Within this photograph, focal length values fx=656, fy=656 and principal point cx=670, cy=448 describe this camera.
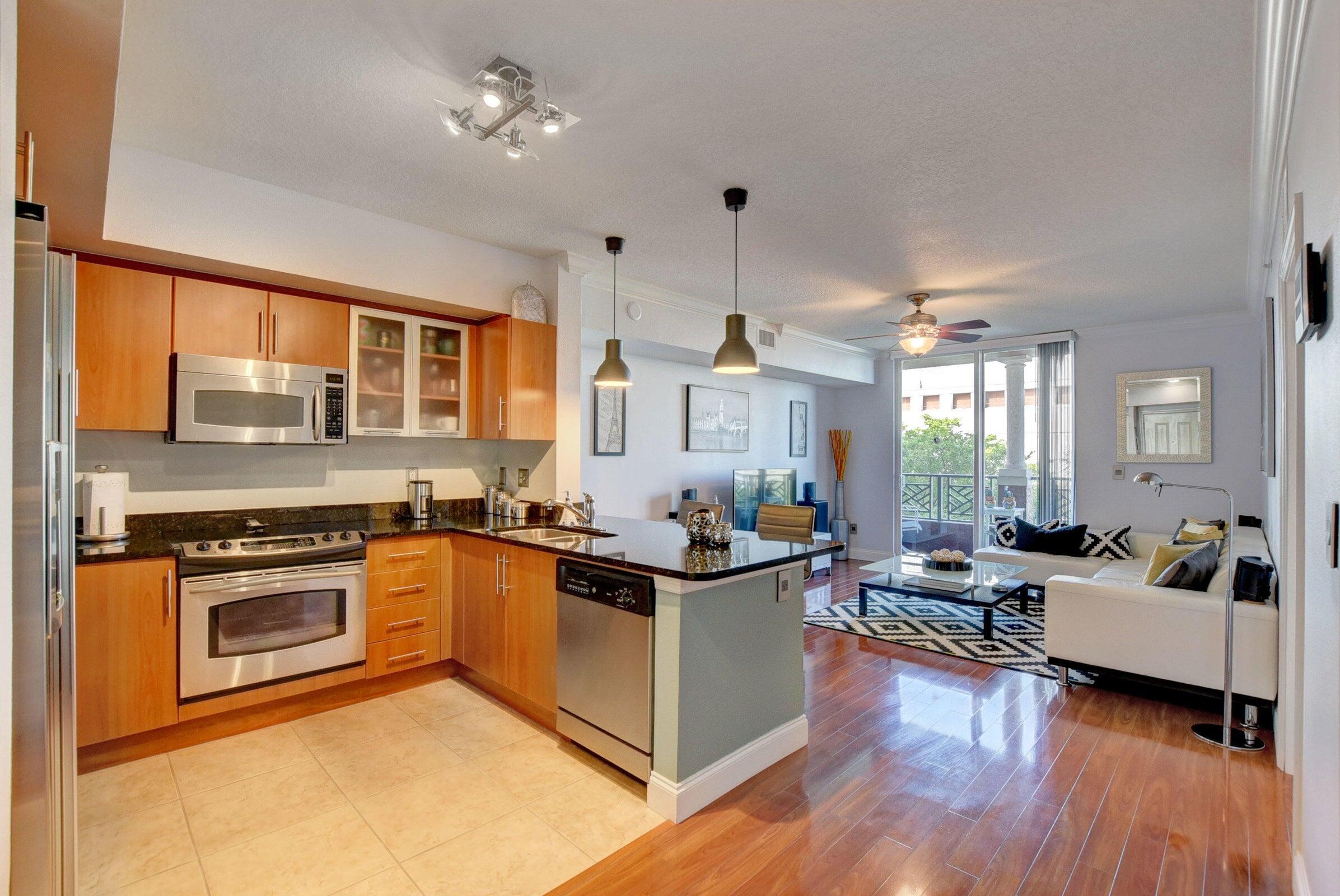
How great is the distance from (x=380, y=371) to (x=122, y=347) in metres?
1.12

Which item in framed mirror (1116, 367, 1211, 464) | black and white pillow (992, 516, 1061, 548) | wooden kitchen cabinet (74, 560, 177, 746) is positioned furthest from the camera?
black and white pillow (992, 516, 1061, 548)

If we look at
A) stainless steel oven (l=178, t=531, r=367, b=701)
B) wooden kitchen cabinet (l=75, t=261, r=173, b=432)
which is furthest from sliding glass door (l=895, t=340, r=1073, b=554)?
wooden kitchen cabinet (l=75, t=261, r=173, b=432)

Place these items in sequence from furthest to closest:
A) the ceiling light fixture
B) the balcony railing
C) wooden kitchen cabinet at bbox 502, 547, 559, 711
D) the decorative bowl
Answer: the balcony railing
the decorative bowl
wooden kitchen cabinet at bbox 502, 547, 559, 711
the ceiling light fixture

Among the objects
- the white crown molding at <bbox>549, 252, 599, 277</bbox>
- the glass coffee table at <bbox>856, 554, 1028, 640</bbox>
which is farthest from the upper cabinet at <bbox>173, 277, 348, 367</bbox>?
the glass coffee table at <bbox>856, 554, 1028, 640</bbox>

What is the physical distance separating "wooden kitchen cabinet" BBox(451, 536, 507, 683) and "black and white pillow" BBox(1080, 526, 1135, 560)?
16.8ft

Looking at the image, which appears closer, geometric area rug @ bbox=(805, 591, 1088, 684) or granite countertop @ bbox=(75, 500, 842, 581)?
granite countertop @ bbox=(75, 500, 842, 581)

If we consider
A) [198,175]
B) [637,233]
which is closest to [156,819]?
[198,175]

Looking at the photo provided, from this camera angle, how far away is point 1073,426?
6.40 meters

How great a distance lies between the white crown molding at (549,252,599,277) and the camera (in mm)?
4051

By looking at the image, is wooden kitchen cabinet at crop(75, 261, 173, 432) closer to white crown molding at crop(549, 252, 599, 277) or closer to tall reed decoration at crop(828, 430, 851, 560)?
white crown molding at crop(549, 252, 599, 277)

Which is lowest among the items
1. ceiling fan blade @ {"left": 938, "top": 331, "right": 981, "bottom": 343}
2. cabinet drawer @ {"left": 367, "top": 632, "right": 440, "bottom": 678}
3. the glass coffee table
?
cabinet drawer @ {"left": 367, "top": 632, "right": 440, "bottom": 678}

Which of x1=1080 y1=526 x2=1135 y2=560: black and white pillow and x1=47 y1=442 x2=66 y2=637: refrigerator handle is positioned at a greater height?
x1=47 y1=442 x2=66 y2=637: refrigerator handle

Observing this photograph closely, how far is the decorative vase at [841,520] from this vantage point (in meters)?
7.65

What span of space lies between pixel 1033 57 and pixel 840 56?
601 mm
